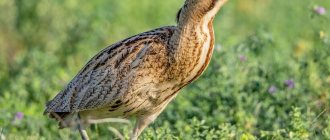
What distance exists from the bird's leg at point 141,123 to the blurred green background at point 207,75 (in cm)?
9

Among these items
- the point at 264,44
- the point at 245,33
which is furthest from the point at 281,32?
the point at 264,44

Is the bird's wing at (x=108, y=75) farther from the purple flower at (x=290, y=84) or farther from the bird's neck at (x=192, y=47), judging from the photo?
the purple flower at (x=290, y=84)

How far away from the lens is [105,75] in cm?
710

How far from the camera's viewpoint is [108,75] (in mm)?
7078

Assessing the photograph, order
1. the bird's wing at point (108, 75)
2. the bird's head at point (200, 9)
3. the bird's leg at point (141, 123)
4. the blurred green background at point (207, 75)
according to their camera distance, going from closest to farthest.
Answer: the bird's head at point (200, 9) < the bird's wing at point (108, 75) < the bird's leg at point (141, 123) < the blurred green background at point (207, 75)

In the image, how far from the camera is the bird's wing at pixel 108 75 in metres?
6.90

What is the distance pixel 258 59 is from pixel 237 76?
651 mm

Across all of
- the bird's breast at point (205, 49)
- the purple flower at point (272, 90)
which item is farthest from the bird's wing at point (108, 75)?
the purple flower at point (272, 90)

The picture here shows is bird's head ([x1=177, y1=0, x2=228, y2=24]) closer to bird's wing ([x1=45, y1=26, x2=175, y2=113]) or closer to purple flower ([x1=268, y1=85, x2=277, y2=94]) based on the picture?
bird's wing ([x1=45, y1=26, x2=175, y2=113])

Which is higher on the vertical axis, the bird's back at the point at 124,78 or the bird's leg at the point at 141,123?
the bird's back at the point at 124,78

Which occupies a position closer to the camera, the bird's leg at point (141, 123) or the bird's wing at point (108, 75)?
the bird's wing at point (108, 75)

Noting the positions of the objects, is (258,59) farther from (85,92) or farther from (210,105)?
(85,92)

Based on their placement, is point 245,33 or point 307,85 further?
point 245,33

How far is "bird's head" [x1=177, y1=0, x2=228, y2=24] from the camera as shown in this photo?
6.57 meters
